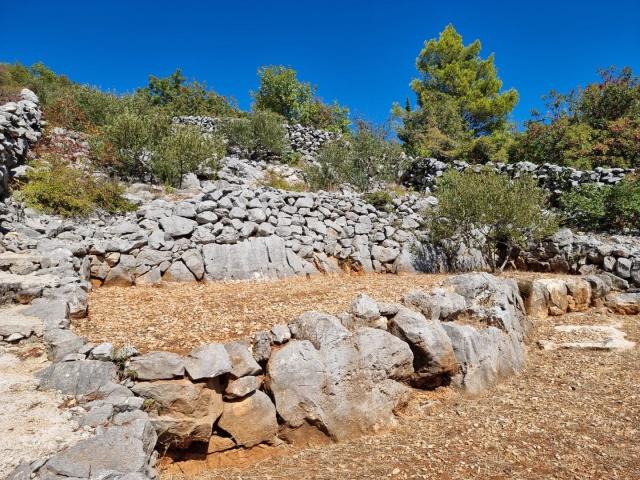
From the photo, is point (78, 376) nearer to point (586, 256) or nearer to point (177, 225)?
point (177, 225)

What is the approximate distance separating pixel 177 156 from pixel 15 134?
484cm

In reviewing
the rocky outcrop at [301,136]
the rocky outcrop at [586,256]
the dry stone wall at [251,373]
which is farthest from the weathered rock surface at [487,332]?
the rocky outcrop at [301,136]

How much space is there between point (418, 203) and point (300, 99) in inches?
836

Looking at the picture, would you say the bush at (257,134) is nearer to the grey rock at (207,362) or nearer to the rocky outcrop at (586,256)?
the rocky outcrop at (586,256)

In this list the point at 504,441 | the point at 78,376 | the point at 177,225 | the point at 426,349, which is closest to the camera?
the point at 78,376

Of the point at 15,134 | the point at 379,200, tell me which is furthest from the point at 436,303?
the point at 15,134

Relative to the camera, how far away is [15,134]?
12.4 meters

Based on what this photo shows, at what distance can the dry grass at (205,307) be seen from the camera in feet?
21.3

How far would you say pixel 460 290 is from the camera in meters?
8.58

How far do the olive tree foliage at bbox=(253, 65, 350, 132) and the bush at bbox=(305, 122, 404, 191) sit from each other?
497 inches

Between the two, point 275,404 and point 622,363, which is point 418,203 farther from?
point 275,404

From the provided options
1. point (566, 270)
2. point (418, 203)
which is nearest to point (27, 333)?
point (418, 203)

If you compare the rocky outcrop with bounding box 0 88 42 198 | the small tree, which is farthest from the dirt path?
the rocky outcrop with bounding box 0 88 42 198

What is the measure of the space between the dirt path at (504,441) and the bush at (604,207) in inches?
366
